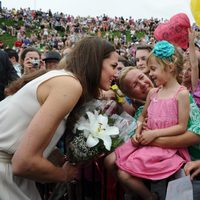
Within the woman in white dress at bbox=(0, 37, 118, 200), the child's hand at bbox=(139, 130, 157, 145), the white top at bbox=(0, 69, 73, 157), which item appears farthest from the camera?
the child's hand at bbox=(139, 130, 157, 145)

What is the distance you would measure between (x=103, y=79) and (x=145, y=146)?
655 mm

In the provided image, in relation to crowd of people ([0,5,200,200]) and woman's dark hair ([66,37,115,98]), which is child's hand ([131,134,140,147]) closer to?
crowd of people ([0,5,200,200])

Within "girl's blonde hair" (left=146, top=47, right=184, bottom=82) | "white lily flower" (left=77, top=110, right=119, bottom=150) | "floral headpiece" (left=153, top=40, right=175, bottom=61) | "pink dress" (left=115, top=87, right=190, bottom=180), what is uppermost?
"floral headpiece" (left=153, top=40, right=175, bottom=61)

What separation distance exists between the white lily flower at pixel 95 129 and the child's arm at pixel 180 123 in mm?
418

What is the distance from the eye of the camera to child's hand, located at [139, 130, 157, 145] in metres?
2.53

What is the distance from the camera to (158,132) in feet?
8.29

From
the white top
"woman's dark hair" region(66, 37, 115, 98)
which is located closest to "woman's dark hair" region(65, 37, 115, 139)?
"woman's dark hair" region(66, 37, 115, 98)

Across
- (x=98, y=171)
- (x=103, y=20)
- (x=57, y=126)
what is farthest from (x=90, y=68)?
(x=103, y=20)

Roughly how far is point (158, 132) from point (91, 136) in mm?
570

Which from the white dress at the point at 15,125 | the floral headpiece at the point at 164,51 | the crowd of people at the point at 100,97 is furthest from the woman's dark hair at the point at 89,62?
the floral headpiece at the point at 164,51

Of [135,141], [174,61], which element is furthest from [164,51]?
[135,141]

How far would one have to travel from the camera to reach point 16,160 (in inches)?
75.9

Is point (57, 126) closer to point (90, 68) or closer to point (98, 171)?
point (90, 68)

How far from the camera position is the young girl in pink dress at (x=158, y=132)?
2.41m
